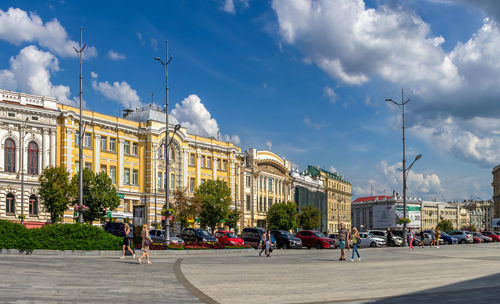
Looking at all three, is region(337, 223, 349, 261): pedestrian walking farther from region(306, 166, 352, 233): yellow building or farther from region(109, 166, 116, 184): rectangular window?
region(306, 166, 352, 233): yellow building

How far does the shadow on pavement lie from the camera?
44.6 feet

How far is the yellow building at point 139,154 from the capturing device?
203 ft

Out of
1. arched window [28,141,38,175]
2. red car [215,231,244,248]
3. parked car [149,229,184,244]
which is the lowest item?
red car [215,231,244,248]

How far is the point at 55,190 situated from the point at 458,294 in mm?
44757

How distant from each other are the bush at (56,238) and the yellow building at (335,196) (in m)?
104

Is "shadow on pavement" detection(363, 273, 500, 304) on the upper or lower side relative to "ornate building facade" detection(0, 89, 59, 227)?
lower

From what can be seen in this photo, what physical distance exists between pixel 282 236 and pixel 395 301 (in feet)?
122

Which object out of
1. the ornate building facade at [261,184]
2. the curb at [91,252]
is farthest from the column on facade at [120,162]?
the curb at [91,252]

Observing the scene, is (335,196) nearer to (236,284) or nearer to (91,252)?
(91,252)

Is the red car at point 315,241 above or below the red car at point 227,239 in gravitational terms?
below

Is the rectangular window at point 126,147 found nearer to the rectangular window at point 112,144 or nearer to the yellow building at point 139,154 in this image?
the yellow building at point 139,154

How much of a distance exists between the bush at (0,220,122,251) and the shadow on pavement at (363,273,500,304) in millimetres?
17937

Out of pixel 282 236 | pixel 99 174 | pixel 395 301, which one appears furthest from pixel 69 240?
pixel 99 174

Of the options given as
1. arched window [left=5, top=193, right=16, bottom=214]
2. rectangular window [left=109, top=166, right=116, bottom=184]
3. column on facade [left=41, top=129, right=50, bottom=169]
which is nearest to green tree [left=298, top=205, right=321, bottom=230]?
rectangular window [left=109, top=166, right=116, bottom=184]
